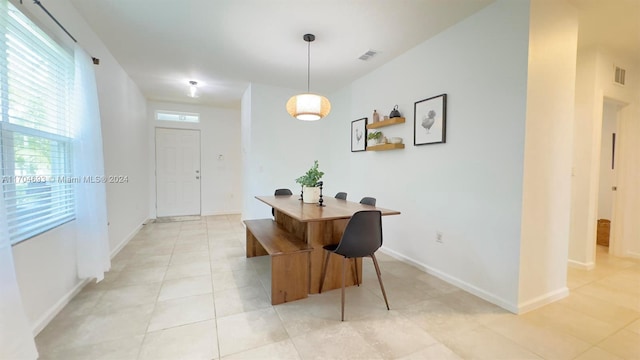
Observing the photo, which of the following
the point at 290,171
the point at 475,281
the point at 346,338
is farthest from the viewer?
the point at 290,171

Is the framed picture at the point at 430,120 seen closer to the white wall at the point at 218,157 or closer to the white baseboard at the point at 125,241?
the white baseboard at the point at 125,241

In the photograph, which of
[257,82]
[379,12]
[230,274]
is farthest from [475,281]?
[257,82]

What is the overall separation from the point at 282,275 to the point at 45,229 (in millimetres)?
1782

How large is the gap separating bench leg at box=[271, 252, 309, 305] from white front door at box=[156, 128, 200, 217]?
4617 mm

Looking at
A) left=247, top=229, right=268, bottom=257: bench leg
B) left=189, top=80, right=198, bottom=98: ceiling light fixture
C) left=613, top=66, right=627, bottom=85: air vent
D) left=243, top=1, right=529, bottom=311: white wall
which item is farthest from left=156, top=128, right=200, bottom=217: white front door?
left=613, top=66, right=627, bottom=85: air vent

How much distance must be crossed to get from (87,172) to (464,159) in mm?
3428

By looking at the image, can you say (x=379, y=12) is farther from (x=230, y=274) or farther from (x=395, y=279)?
(x=230, y=274)

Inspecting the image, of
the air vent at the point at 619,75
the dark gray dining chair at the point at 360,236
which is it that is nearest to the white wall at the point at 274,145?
the dark gray dining chair at the point at 360,236

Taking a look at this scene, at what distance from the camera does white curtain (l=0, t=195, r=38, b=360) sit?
1.33 metres

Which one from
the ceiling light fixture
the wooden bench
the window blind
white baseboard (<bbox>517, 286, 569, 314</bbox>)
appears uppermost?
the ceiling light fixture

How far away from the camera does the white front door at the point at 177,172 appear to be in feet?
19.0

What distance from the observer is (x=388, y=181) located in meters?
3.54

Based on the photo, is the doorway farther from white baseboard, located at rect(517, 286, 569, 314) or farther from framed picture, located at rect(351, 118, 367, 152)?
framed picture, located at rect(351, 118, 367, 152)

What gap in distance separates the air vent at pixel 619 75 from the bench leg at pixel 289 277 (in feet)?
14.0
